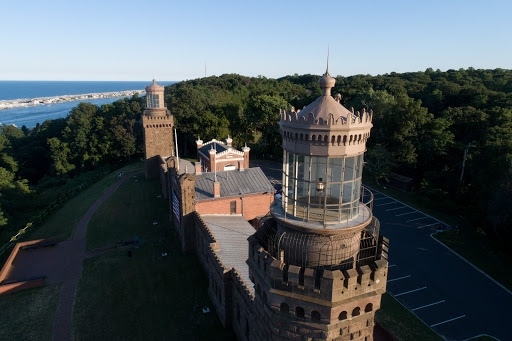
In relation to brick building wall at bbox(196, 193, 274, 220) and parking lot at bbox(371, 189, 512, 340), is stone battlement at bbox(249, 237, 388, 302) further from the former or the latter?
brick building wall at bbox(196, 193, 274, 220)

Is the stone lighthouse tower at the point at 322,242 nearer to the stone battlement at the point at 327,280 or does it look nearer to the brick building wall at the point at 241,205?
the stone battlement at the point at 327,280

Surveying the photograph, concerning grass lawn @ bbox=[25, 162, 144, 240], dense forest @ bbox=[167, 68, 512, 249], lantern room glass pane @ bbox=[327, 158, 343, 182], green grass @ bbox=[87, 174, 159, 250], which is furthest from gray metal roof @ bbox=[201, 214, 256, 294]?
dense forest @ bbox=[167, 68, 512, 249]

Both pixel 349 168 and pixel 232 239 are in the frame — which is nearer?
pixel 349 168

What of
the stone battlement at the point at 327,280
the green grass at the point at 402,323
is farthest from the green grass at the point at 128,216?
the stone battlement at the point at 327,280

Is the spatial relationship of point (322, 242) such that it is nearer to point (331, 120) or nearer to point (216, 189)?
point (331, 120)

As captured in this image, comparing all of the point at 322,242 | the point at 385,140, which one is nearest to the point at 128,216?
the point at 322,242

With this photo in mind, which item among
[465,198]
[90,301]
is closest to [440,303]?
[465,198]
